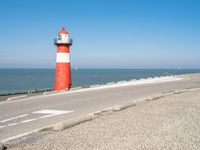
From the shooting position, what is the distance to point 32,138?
7531mm

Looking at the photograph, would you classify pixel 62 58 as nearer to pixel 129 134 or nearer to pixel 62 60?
pixel 62 60

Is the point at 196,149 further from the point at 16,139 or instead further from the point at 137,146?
the point at 16,139

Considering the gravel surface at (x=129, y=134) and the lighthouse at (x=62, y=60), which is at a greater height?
the lighthouse at (x=62, y=60)

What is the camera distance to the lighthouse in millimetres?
27797

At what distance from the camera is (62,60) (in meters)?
27.7

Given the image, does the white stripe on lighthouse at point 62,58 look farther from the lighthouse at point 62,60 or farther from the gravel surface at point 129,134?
the gravel surface at point 129,134

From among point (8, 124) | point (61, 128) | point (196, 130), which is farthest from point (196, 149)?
point (8, 124)

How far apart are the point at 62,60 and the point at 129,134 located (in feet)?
67.7

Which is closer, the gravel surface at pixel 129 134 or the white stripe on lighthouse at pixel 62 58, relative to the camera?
the gravel surface at pixel 129 134

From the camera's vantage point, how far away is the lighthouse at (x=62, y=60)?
27797 mm

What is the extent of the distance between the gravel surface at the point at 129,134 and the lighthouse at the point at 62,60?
1760cm

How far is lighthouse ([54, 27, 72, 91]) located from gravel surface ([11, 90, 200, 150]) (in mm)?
17602

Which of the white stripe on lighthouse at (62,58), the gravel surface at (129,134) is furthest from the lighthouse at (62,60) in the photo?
the gravel surface at (129,134)

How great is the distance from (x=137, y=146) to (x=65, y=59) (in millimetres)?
21755
